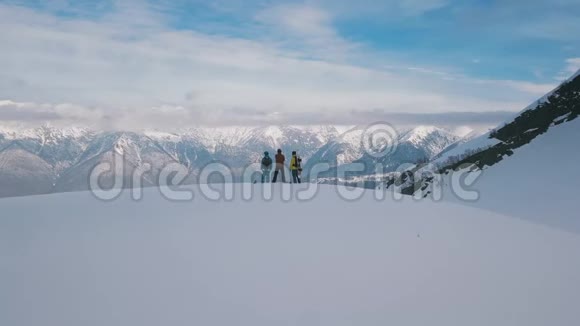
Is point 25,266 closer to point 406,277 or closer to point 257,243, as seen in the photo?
point 257,243

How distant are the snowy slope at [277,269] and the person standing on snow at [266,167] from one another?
6650mm

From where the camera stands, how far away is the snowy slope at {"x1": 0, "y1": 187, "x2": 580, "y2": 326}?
8625mm

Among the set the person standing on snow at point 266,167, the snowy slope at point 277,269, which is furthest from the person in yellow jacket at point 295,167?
the snowy slope at point 277,269

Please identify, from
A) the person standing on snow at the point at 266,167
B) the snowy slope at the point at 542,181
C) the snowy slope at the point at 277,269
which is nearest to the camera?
the snowy slope at the point at 277,269

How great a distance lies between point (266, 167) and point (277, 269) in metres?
12.5

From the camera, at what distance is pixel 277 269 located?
34.1 ft

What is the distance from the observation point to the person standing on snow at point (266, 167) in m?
22.3

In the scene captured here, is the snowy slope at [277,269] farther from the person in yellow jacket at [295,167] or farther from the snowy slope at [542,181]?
the snowy slope at [542,181]

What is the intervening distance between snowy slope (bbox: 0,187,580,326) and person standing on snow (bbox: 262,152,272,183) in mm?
6650

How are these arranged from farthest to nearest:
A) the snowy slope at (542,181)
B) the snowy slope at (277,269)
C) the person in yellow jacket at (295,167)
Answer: the snowy slope at (542,181) < the person in yellow jacket at (295,167) < the snowy slope at (277,269)

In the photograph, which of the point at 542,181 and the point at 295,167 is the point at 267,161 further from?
the point at 542,181

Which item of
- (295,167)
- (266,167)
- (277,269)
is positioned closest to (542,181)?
(295,167)

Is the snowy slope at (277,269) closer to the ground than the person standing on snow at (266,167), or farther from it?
closer to the ground

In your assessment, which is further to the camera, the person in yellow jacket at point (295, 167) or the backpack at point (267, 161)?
the backpack at point (267, 161)
